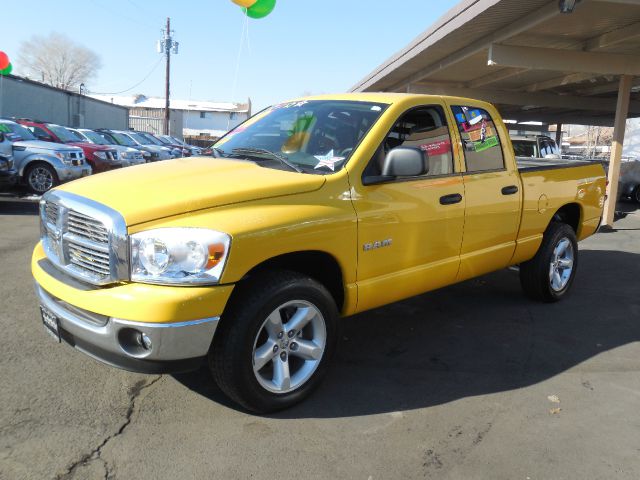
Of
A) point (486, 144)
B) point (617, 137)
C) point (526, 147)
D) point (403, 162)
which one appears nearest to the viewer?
point (403, 162)

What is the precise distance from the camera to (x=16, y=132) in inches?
526

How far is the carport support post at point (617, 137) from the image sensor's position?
10.8 m

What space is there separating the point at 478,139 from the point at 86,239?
124 inches

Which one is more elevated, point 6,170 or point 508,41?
point 508,41

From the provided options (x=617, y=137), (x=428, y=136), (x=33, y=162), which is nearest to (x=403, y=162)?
(x=428, y=136)

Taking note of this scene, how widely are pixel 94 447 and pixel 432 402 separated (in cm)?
202

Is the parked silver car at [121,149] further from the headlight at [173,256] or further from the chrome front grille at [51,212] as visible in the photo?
the headlight at [173,256]

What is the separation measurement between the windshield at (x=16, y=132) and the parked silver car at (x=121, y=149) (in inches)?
103

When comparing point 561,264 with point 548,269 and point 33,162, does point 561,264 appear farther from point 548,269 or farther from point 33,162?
point 33,162

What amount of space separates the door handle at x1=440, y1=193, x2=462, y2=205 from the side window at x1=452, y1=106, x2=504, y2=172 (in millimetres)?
316

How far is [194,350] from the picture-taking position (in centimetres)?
279

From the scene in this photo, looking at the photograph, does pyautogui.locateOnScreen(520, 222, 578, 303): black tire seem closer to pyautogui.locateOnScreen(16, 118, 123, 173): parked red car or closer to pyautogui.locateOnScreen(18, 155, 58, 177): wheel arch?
pyautogui.locateOnScreen(18, 155, 58, 177): wheel arch

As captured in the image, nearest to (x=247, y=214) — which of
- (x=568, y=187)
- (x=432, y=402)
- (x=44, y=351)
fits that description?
(x=432, y=402)

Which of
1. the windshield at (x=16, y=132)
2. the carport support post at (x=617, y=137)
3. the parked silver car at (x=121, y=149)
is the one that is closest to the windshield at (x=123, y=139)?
the parked silver car at (x=121, y=149)
